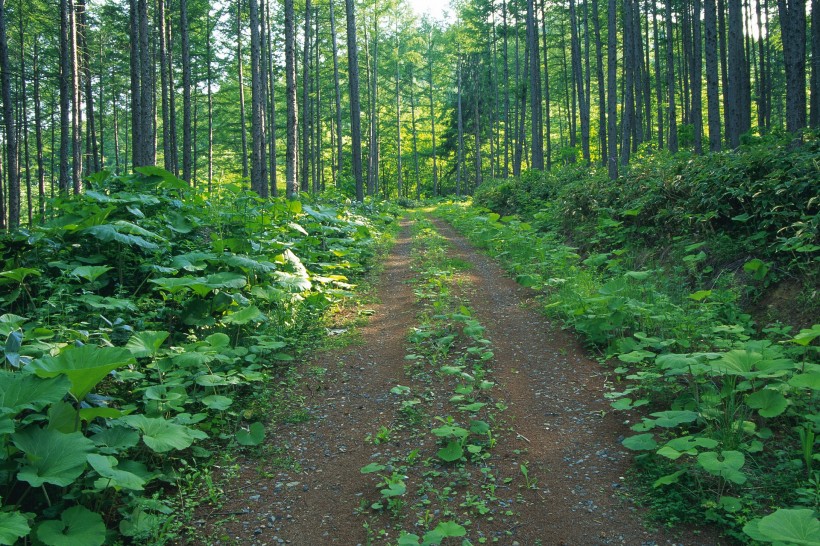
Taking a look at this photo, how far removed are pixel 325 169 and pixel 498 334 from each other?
146 ft

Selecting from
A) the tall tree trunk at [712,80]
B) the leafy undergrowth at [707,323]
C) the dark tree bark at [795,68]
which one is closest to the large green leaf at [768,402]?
the leafy undergrowth at [707,323]

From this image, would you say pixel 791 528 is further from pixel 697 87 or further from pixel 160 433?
pixel 697 87

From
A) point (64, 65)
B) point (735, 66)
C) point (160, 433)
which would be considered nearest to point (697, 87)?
point (735, 66)

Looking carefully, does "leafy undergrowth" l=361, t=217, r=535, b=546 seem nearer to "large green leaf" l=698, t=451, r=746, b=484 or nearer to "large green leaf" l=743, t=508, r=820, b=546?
"large green leaf" l=698, t=451, r=746, b=484

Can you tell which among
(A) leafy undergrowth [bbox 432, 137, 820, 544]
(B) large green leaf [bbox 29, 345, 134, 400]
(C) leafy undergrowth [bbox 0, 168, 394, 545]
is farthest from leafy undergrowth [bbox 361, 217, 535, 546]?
(B) large green leaf [bbox 29, 345, 134, 400]

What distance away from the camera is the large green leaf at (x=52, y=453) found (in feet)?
8.25

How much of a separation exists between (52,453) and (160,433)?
61cm

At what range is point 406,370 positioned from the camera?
17.0 ft

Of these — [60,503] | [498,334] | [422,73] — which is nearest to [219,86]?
[422,73]

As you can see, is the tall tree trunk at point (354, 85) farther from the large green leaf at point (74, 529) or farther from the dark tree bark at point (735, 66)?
Result: the large green leaf at point (74, 529)

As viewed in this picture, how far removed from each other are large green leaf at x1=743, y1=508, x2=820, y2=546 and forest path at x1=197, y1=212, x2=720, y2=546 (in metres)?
0.52

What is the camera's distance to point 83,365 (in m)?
3.01

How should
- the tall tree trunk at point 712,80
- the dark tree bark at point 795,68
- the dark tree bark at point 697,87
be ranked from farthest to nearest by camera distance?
the dark tree bark at point 697,87
the tall tree trunk at point 712,80
the dark tree bark at point 795,68

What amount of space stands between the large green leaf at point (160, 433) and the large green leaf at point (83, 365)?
0.33m
